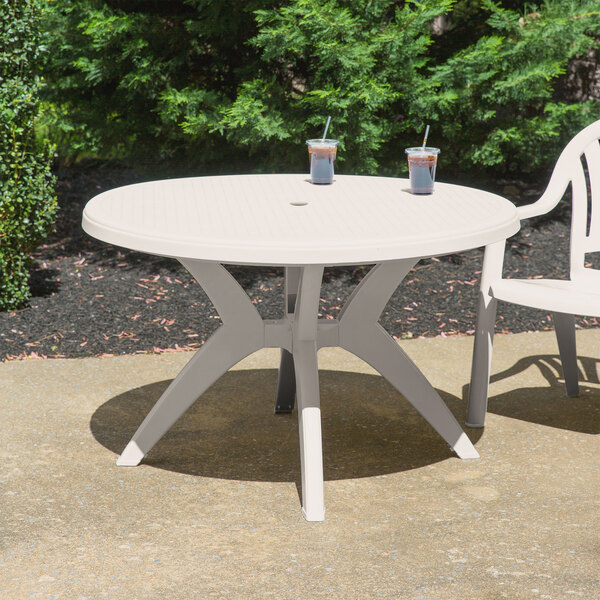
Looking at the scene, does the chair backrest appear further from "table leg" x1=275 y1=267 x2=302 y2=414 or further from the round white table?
"table leg" x1=275 y1=267 x2=302 y2=414

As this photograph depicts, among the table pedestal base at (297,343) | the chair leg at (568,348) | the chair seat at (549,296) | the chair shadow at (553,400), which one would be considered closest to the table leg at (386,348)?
the table pedestal base at (297,343)

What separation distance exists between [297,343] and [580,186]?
4.56ft

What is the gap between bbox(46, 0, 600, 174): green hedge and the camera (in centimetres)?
539

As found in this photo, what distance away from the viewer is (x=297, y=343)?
3221mm

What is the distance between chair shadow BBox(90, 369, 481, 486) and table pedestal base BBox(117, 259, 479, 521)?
0.13 m

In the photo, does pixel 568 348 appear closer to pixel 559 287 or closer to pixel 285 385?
pixel 559 287

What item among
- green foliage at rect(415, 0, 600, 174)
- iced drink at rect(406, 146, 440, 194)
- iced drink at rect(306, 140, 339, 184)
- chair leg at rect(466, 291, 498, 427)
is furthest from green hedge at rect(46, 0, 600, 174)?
chair leg at rect(466, 291, 498, 427)

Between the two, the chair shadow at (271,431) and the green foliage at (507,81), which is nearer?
the chair shadow at (271,431)

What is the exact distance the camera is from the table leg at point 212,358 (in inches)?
128

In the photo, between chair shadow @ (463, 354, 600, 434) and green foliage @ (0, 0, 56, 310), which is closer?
chair shadow @ (463, 354, 600, 434)

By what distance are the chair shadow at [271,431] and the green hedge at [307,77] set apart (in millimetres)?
1874

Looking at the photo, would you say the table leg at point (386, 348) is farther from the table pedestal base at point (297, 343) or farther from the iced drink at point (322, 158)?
the iced drink at point (322, 158)

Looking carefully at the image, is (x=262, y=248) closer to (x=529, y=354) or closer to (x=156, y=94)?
(x=529, y=354)

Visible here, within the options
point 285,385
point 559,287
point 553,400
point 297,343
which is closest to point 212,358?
point 297,343
